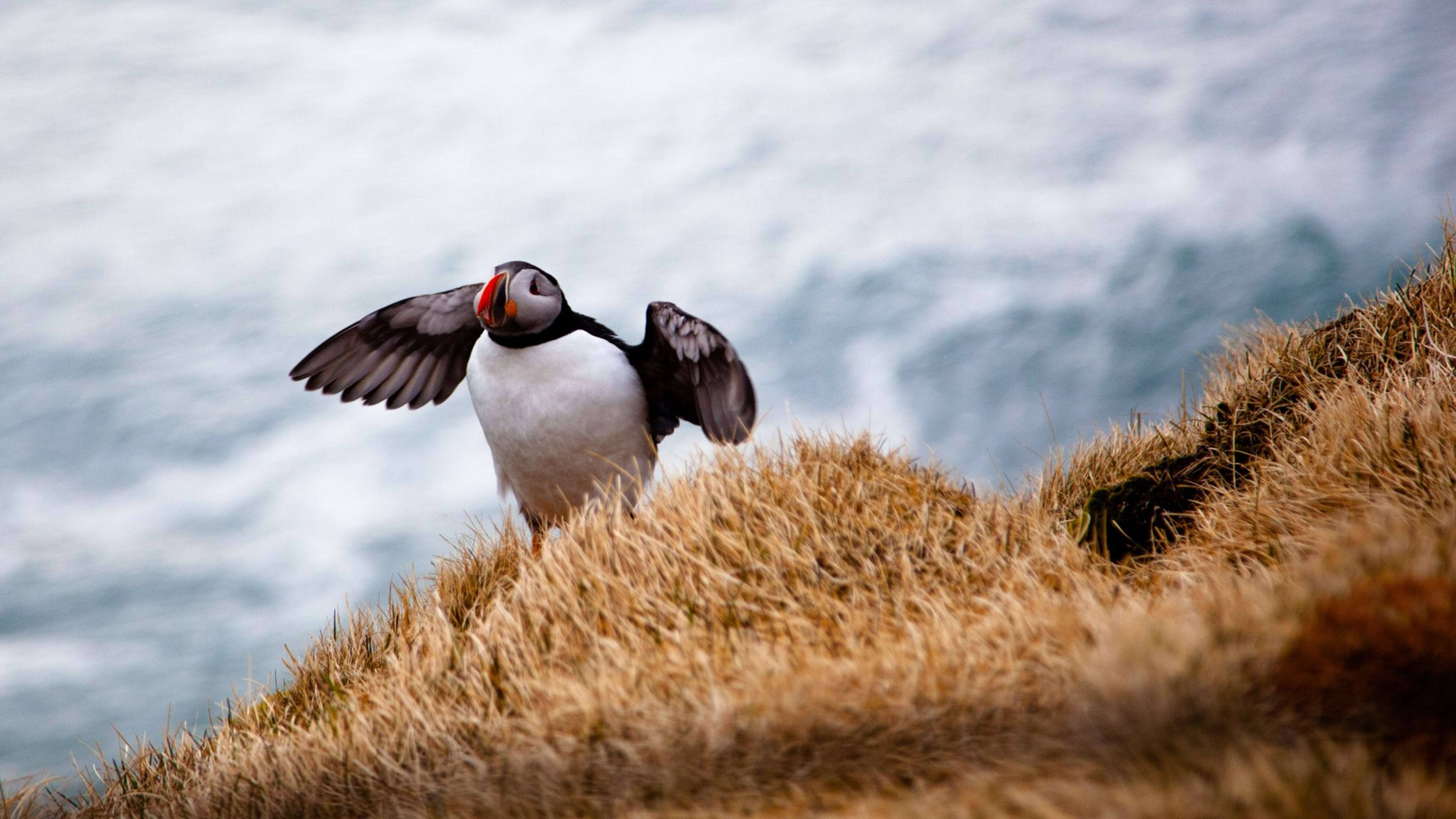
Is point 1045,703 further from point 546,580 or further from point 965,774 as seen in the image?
point 546,580

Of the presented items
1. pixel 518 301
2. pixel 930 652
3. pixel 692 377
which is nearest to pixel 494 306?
pixel 518 301

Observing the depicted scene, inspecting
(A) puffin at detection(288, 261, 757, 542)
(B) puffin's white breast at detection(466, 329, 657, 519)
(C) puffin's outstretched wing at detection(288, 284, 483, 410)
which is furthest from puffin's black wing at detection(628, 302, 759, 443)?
(C) puffin's outstretched wing at detection(288, 284, 483, 410)

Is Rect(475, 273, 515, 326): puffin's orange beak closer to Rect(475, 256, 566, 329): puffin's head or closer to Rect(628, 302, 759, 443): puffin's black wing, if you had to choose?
Rect(475, 256, 566, 329): puffin's head

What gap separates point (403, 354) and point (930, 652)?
155 inches

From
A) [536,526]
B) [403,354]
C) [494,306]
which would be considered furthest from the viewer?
[403,354]

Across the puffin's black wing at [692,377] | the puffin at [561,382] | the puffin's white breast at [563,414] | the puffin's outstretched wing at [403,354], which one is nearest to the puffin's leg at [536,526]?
the puffin at [561,382]

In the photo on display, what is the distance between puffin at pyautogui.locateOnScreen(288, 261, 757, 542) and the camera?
4719mm

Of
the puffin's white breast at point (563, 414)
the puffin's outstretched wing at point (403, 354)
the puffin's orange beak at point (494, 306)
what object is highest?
the puffin's outstretched wing at point (403, 354)

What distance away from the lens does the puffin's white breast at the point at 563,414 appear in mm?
4797

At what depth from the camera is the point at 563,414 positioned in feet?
15.7

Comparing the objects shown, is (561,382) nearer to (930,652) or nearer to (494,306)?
(494,306)

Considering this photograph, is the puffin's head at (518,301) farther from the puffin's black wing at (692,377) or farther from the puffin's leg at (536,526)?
the puffin's leg at (536,526)

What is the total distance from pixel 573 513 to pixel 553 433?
1001mm

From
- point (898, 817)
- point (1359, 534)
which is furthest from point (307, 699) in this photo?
point (1359, 534)
